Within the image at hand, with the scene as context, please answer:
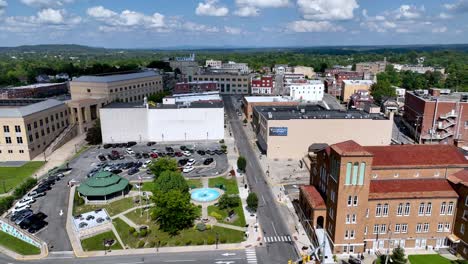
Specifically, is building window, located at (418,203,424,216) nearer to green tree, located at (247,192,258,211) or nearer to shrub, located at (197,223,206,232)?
green tree, located at (247,192,258,211)

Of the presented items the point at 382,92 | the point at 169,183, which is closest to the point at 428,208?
the point at 169,183

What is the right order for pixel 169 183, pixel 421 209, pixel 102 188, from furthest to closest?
pixel 102 188 → pixel 169 183 → pixel 421 209

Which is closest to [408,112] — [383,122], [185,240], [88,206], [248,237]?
[383,122]

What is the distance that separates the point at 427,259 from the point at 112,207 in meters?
59.3

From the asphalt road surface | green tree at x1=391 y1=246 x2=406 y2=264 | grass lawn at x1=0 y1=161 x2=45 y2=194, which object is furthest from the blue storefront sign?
grass lawn at x1=0 y1=161 x2=45 y2=194

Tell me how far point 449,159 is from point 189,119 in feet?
263

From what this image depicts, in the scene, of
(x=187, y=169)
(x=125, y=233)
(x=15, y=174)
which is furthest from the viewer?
(x=187, y=169)

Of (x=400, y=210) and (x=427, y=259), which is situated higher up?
(x=400, y=210)

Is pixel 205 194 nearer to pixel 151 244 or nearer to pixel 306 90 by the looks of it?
pixel 151 244

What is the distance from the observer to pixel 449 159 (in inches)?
2135

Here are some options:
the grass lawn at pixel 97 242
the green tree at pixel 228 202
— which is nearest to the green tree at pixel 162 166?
the green tree at pixel 228 202

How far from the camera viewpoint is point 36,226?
59.7 m

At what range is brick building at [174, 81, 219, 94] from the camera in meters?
185

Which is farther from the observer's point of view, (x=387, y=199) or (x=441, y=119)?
(x=441, y=119)
